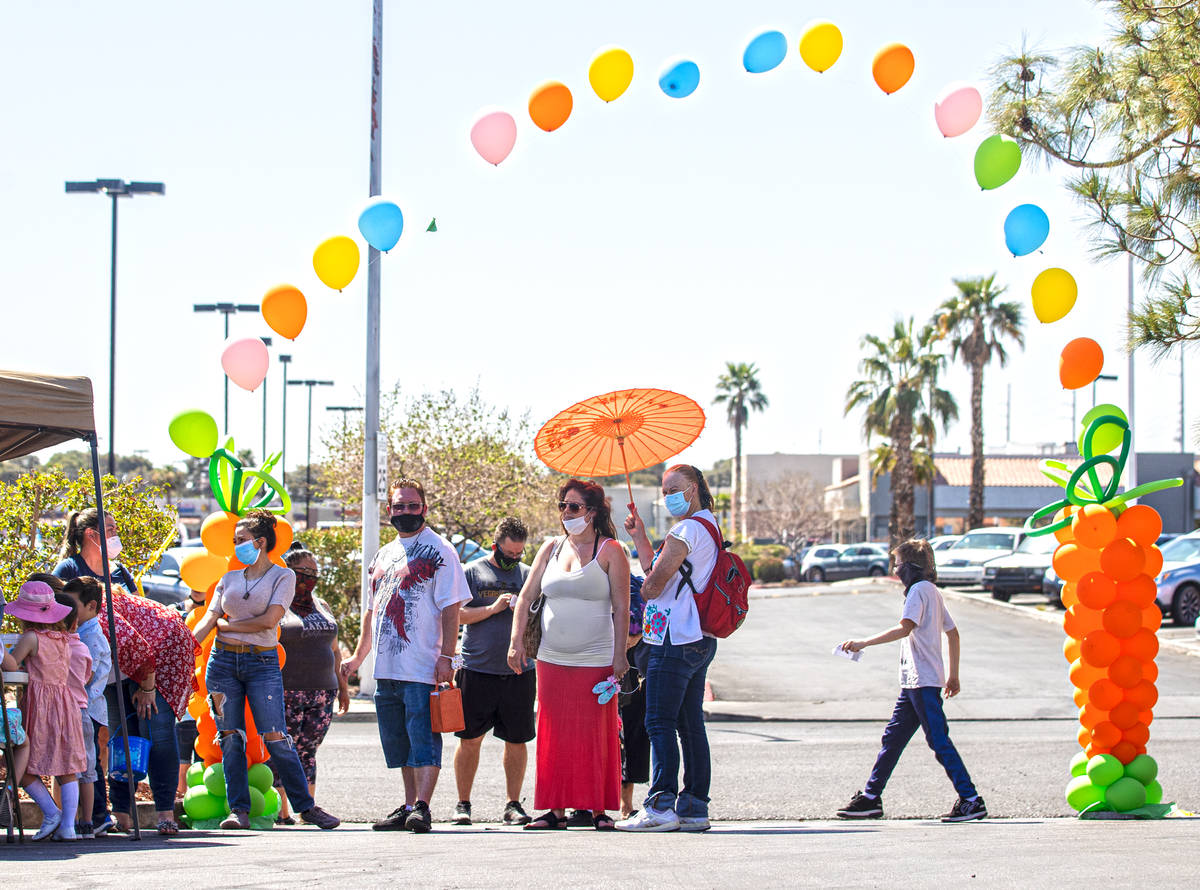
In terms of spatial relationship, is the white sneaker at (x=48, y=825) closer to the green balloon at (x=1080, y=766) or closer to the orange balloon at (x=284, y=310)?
the orange balloon at (x=284, y=310)

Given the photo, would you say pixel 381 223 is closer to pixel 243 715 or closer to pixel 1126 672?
pixel 243 715

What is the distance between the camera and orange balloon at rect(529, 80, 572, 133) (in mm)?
9359

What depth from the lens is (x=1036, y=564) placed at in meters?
30.5

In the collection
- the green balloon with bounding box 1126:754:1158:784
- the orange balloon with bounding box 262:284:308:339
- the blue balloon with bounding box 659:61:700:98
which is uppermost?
the blue balloon with bounding box 659:61:700:98

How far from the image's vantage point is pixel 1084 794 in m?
7.89

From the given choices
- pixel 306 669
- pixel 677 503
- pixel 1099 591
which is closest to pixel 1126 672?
pixel 1099 591

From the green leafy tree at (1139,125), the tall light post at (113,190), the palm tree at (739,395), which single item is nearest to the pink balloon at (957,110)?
the green leafy tree at (1139,125)

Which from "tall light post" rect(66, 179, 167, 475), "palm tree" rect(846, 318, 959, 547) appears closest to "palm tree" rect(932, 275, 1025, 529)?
"palm tree" rect(846, 318, 959, 547)

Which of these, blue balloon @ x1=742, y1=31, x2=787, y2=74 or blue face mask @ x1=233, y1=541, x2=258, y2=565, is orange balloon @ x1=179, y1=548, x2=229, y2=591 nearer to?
blue face mask @ x1=233, y1=541, x2=258, y2=565

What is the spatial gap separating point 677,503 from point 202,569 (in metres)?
3.18

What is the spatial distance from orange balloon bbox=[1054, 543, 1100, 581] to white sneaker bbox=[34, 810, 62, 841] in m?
5.72

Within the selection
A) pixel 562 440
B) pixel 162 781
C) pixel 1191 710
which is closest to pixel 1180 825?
pixel 562 440

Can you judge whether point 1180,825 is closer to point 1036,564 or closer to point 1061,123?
point 1061,123

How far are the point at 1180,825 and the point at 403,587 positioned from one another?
440 cm
